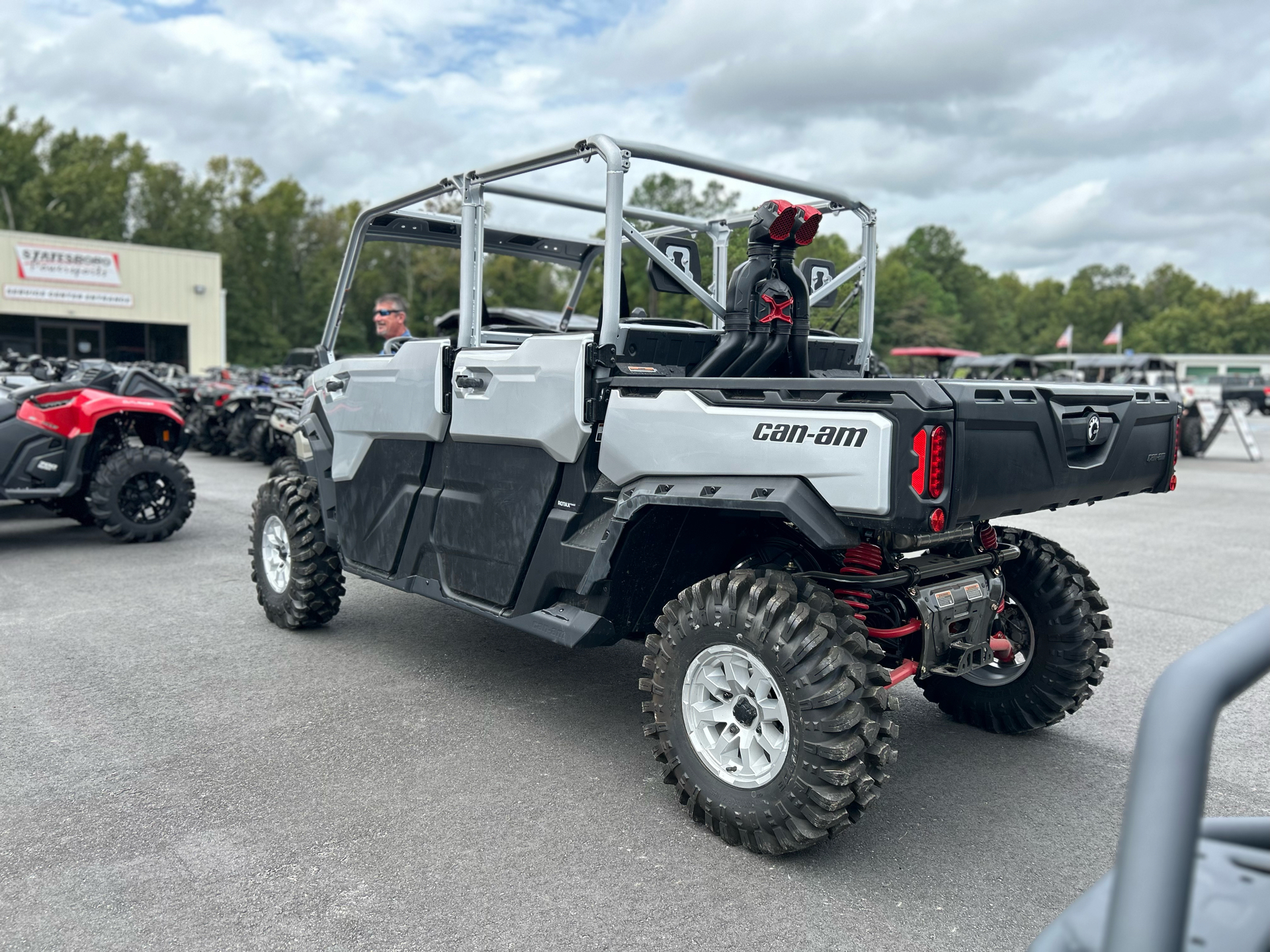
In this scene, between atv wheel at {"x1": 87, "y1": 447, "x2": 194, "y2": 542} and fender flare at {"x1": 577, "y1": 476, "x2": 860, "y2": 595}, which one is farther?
atv wheel at {"x1": 87, "y1": 447, "x2": 194, "y2": 542}

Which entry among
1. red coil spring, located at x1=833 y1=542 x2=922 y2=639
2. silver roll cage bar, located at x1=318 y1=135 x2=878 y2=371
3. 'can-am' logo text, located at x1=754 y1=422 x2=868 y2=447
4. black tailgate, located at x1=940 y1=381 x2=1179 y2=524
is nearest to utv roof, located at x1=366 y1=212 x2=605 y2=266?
silver roll cage bar, located at x1=318 y1=135 x2=878 y2=371

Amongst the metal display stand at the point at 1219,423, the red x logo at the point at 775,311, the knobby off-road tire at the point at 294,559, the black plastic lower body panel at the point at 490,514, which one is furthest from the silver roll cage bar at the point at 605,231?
the metal display stand at the point at 1219,423

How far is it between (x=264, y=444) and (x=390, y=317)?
9725mm

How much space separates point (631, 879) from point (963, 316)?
109 m

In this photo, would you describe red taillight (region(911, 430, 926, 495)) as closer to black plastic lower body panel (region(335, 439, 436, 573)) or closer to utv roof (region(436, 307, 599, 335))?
utv roof (region(436, 307, 599, 335))

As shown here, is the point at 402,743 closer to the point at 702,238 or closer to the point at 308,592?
the point at 308,592

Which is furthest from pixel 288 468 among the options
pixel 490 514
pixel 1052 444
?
pixel 1052 444

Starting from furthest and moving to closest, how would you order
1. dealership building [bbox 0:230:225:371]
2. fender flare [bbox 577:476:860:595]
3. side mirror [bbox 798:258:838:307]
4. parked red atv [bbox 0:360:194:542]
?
dealership building [bbox 0:230:225:371] < parked red atv [bbox 0:360:194:542] < side mirror [bbox 798:258:838:307] < fender flare [bbox 577:476:860:595]

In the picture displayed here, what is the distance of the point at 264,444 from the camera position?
49.7ft

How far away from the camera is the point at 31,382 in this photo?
8398mm

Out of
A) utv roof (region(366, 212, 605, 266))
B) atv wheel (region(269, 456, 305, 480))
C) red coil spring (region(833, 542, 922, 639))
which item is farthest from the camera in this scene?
atv wheel (region(269, 456, 305, 480))

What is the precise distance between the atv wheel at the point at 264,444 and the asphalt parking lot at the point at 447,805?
933 cm

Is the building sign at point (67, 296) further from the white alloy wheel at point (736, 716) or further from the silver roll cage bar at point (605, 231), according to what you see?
the white alloy wheel at point (736, 716)

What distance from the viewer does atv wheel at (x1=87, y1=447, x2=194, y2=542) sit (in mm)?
8188
